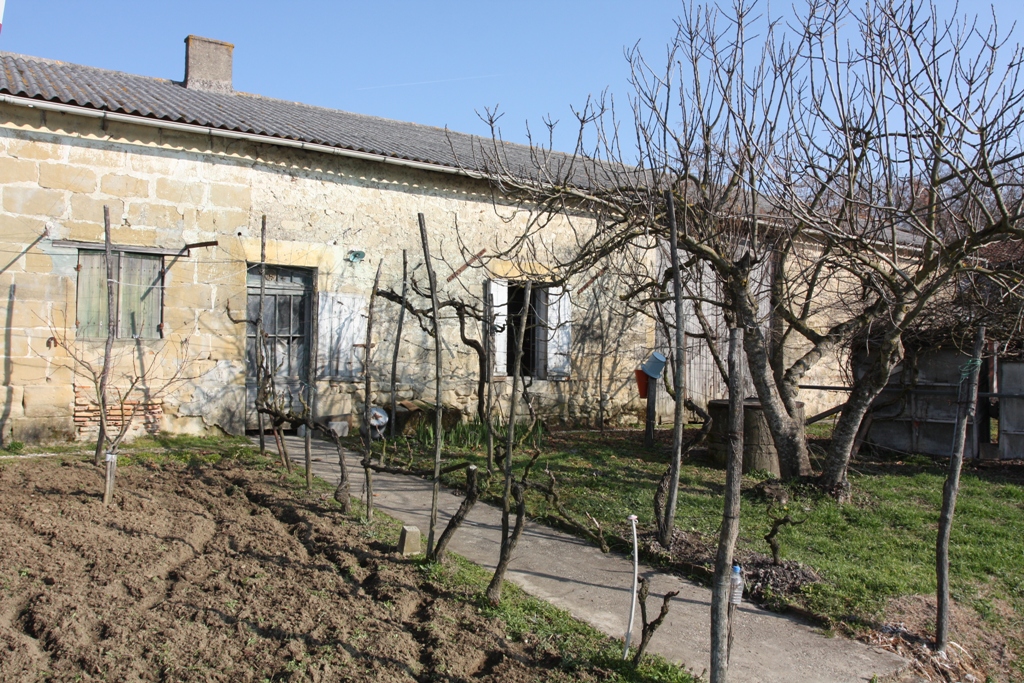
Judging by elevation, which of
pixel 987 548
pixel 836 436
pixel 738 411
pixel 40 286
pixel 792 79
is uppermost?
pixel 792 79

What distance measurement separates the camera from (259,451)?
26.4 ft

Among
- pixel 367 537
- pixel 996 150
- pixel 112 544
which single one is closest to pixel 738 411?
pixel 367 537

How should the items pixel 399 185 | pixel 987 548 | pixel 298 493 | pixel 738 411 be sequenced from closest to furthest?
1. pixel 738 411
2. pixel 987 548
3. pixel 298 493
4. pixel 399 185

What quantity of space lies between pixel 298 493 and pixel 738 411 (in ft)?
13.4

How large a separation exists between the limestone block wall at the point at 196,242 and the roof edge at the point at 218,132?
0.53 feet

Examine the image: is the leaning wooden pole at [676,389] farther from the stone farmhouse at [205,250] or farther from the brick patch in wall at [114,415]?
the brick patch in wall at [114,415]

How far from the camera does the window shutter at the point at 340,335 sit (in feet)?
31.4

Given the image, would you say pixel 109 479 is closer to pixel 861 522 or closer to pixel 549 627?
pixel 549 627

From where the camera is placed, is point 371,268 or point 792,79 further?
point 371,268

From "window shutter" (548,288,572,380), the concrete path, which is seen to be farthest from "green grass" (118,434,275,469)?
"window shutter" (548,288,572,380)

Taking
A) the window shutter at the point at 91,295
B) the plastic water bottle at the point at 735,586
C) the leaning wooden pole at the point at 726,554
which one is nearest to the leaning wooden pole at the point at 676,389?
the leaning wooden pole at the point at 726,554

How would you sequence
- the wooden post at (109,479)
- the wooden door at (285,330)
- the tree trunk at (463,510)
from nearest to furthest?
1. the tree trunk at (463,510)
2. the wooden post at (109,479)
3. the wooden door at (285,330)

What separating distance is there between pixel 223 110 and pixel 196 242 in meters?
2.42

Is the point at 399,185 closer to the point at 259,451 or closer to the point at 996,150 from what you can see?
the point at 259,451
